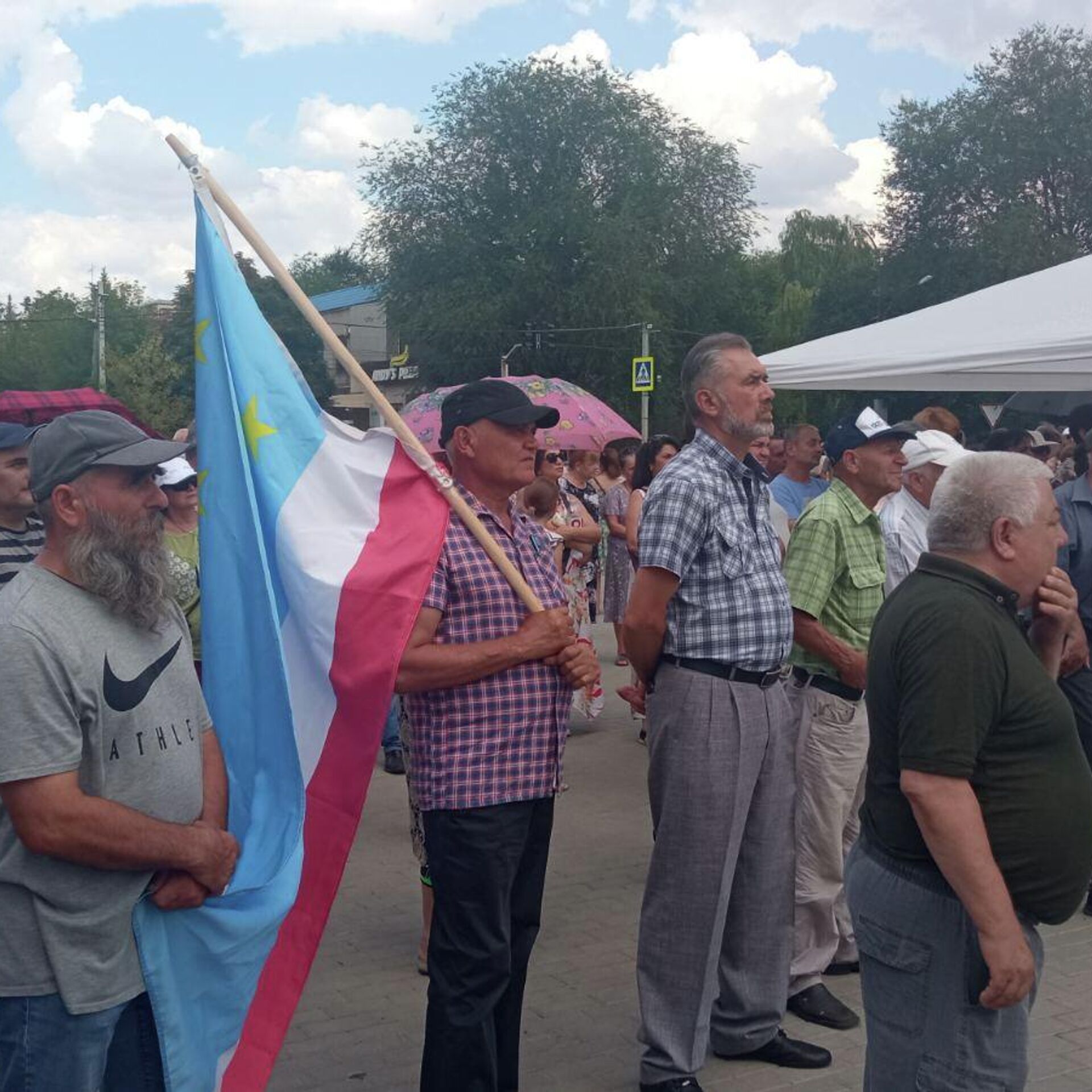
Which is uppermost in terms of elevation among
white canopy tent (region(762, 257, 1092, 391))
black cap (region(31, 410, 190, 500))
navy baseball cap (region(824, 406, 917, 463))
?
white canopy tent (region(762, 257, 1092, 391))

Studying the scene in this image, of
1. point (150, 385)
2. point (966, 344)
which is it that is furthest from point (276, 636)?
point (150, 385)

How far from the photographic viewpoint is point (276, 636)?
3246 millimetres

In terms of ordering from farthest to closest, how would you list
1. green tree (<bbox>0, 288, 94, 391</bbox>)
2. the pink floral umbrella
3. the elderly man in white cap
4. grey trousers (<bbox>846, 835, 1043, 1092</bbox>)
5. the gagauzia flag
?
green tree (<bbox>0, 288, 94, 391</bbox>), the pink floral umbrella, the elderly man in white cap, the gagauzia flag, grey trousers (<bbox>846, 835, 1043, 1092</bbox>)

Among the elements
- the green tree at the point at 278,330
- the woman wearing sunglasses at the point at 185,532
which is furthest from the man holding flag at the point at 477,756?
the green tree at the point at 278,330

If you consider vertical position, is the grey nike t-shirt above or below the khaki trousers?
above

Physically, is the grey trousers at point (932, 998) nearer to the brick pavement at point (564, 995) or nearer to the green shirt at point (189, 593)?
the brick pavement at point (564, 995)

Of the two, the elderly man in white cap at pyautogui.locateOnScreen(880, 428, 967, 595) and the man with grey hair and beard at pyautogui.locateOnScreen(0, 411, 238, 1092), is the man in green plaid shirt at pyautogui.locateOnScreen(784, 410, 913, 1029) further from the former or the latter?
the man with grey hair and beard at pyautogui.locateOnScreen(0, 411, 238, 1092)

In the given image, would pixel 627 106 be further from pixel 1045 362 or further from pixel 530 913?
pixel 530 913

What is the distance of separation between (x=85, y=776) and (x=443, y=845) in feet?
4.07

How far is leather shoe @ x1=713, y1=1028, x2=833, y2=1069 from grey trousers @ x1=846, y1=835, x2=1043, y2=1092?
1569 mm

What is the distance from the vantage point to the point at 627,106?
46938mm

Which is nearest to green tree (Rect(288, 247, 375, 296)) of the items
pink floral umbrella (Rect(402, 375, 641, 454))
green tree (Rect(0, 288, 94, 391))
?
green tree (Rect(0, 288, 94, 391))

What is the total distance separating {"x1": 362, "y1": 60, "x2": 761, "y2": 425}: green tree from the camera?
44344mm

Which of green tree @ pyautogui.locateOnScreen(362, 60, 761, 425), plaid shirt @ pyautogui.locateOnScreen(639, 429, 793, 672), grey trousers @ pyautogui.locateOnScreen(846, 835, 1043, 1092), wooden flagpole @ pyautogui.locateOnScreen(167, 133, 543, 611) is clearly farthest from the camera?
green tree @ pyautogui.locateOnScreen(362, 60, 761, 425)
